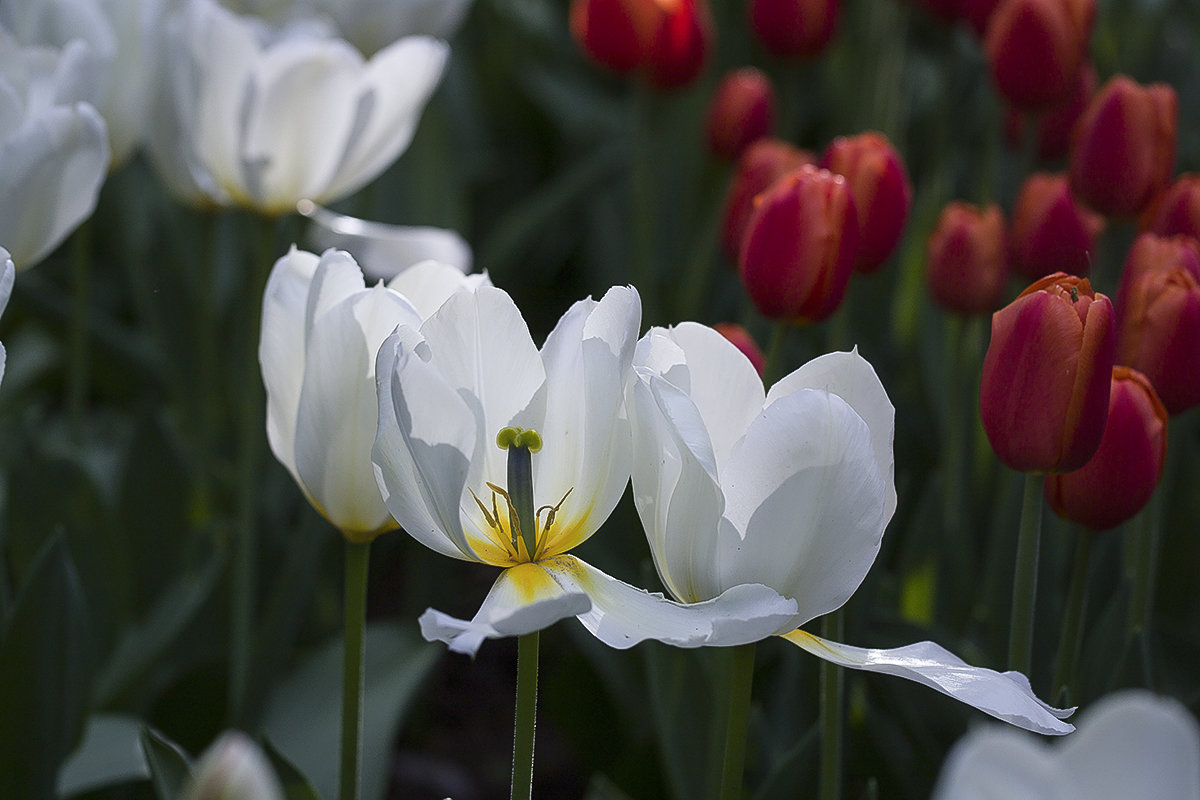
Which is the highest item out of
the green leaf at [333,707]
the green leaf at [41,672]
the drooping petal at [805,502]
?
the drooping petal at [805,502]

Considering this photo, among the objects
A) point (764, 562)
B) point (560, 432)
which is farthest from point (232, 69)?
point (764, 562)

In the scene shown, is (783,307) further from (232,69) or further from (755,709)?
(232,69)

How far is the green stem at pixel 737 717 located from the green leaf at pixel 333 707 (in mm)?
545

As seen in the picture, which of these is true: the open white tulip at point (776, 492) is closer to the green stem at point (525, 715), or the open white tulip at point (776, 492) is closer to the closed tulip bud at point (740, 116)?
the green stem at point (525, 715)

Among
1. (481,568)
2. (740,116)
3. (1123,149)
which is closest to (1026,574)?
(1123,149)

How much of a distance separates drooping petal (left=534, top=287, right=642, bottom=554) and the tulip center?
0.01 metres

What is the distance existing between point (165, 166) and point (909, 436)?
A: 0.89 m

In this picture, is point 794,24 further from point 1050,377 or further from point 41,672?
point 41,672

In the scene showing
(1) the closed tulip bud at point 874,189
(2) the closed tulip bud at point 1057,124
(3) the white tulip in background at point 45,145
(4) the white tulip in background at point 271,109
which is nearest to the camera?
(3) the white tulip in background at point 45,145

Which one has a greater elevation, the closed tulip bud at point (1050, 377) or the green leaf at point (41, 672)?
the closed tulip bud at point (1050, 377)

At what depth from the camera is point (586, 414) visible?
0.65m

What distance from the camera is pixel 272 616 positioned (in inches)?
48.6

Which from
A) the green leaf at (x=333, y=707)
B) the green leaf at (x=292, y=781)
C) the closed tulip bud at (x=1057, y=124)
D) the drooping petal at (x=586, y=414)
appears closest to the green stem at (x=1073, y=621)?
the drooping petal at (x=586, y=414)

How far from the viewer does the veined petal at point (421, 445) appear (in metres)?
0.60
